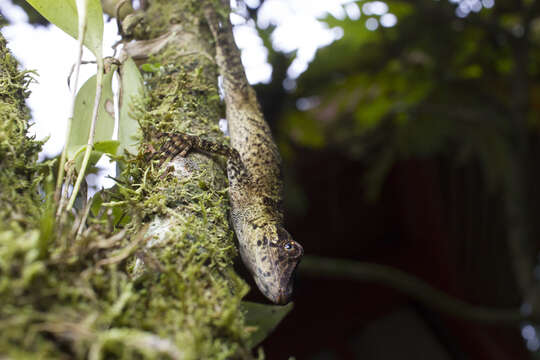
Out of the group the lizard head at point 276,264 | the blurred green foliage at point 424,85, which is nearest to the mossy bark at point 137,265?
the lizard head at point 276,264

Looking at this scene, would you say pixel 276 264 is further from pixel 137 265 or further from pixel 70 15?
pixel 70 15

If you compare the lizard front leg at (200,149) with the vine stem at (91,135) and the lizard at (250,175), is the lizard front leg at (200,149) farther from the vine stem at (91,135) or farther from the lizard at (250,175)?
the vine stem at (91,135)

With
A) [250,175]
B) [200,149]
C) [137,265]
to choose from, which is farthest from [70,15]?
[250,175]

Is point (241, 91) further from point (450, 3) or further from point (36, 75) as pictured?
point (450, 3)

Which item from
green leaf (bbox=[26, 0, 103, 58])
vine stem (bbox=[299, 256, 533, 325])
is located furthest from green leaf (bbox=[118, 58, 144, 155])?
vine stem (bbox=[299, 256, 533, 325])

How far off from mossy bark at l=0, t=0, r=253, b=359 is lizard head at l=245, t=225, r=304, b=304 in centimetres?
30

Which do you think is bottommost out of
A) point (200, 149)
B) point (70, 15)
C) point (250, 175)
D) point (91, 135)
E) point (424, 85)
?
point (424, 85)

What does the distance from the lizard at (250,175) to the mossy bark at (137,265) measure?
136mm

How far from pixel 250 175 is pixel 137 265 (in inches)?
33.8

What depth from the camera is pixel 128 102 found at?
141 centimetres

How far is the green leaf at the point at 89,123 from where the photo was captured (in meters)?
1.21

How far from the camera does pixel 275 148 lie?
194cm

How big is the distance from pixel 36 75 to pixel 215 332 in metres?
0.96

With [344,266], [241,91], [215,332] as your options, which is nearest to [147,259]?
[215,332]
